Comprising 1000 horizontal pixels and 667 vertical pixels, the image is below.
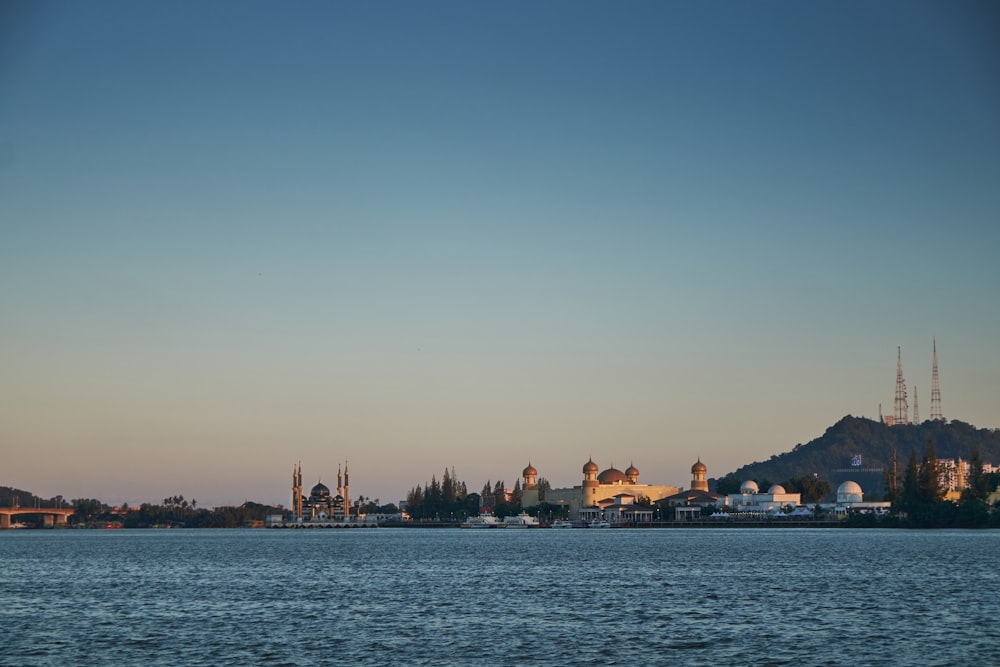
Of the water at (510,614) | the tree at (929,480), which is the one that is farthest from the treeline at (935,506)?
the water at (510,614)

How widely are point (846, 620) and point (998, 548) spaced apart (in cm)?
7389

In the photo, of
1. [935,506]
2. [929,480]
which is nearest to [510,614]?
[929,480]

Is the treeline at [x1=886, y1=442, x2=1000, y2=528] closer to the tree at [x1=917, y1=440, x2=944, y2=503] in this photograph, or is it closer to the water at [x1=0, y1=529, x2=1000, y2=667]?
the tree at [x1=917, y1=440, x2=944, y2=503]

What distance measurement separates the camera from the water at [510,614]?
1617 inches

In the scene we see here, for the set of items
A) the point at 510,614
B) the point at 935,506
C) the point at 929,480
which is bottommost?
the point at 935,506

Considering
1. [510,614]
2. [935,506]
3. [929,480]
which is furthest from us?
[935,506]

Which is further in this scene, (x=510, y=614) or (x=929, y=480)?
(x=929, y=480)

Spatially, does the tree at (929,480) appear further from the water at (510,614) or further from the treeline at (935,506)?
the water at (510,614)

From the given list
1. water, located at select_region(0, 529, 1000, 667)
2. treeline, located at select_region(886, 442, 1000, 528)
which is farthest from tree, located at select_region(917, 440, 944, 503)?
water, located at select_region(0, 529, 1000, 667)

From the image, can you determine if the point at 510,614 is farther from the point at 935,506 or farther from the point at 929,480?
the point at 935,506

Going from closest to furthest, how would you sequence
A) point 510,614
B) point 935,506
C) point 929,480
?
point 510,614, point 929,480, point 935,506

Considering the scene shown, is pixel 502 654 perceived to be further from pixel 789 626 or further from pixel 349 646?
pixel 789 626

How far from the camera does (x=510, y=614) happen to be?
174ft

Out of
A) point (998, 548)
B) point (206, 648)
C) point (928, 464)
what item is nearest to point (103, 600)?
point (206, 648)
